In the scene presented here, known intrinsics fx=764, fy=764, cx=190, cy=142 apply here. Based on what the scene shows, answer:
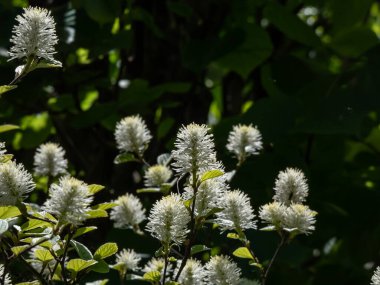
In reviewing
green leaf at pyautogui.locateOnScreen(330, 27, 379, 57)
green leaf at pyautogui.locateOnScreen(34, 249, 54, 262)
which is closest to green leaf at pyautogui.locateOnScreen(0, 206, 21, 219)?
green leaf at pyautogui.locateOnScreen(34, 249, 54, 262)

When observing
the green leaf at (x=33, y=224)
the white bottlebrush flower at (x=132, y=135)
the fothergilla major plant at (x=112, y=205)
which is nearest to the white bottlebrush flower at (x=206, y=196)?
the fothergilla major plant at (x=112, y=205)

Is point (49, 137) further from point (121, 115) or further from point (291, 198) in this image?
point (291, 198)

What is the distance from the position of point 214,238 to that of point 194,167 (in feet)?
1.96

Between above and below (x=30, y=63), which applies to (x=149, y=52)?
above

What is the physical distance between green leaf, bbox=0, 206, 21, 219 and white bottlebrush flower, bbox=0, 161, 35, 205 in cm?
4

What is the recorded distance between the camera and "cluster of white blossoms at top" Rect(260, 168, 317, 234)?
117 cm

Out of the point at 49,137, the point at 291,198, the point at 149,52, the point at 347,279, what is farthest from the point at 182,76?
the point at 291,198

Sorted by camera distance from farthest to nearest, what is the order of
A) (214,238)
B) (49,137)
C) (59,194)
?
(49,137), (214,238), (59,194)

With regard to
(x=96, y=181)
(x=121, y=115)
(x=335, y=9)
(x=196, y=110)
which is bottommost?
(x=96, y=181)

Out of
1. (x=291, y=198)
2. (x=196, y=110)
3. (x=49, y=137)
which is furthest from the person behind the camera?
(x=196, y=110)

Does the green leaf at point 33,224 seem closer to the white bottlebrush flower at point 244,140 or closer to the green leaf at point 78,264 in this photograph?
the green leaf at point 78,264

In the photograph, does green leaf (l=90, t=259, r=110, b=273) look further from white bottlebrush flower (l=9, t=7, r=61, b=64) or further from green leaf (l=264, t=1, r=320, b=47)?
green leaf (l=264, t=1, r=320, b=47)

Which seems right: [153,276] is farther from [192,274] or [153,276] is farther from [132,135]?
[132,135]

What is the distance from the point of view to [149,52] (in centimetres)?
280
